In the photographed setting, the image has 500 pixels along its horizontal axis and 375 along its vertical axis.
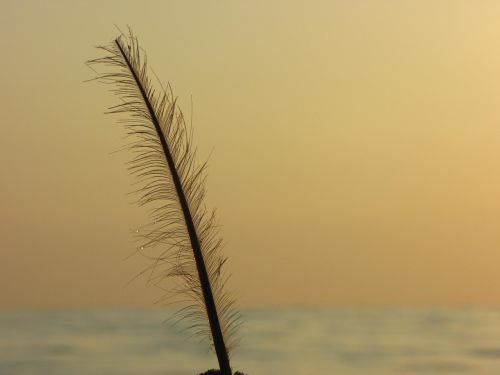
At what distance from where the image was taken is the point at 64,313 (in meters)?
59.0

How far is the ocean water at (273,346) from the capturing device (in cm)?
2712

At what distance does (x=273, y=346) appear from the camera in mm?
34250

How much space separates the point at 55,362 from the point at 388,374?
748 centimetres

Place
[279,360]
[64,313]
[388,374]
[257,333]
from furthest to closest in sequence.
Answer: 1. [64,313]
2. [257,333]
3. [279,360]
4. [388,374]

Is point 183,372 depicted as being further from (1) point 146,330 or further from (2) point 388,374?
(1) point 146,330

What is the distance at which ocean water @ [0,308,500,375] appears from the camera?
2712cm

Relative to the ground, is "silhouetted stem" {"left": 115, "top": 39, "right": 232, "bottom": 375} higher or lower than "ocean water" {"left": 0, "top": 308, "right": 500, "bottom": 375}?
lower

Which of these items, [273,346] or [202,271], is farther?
[273,346]

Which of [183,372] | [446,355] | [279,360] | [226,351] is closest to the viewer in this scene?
[226,351]

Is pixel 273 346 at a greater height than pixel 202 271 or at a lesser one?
greater

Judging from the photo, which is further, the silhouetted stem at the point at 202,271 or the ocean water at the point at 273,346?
the ocean water at the point at 273,346

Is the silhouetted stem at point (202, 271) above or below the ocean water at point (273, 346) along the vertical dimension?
below

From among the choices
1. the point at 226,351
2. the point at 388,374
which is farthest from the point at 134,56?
the point at 388,374

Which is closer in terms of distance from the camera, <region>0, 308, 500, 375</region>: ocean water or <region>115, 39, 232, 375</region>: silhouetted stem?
<region>115, 39, 232, 375</region>: silhouetted stem
